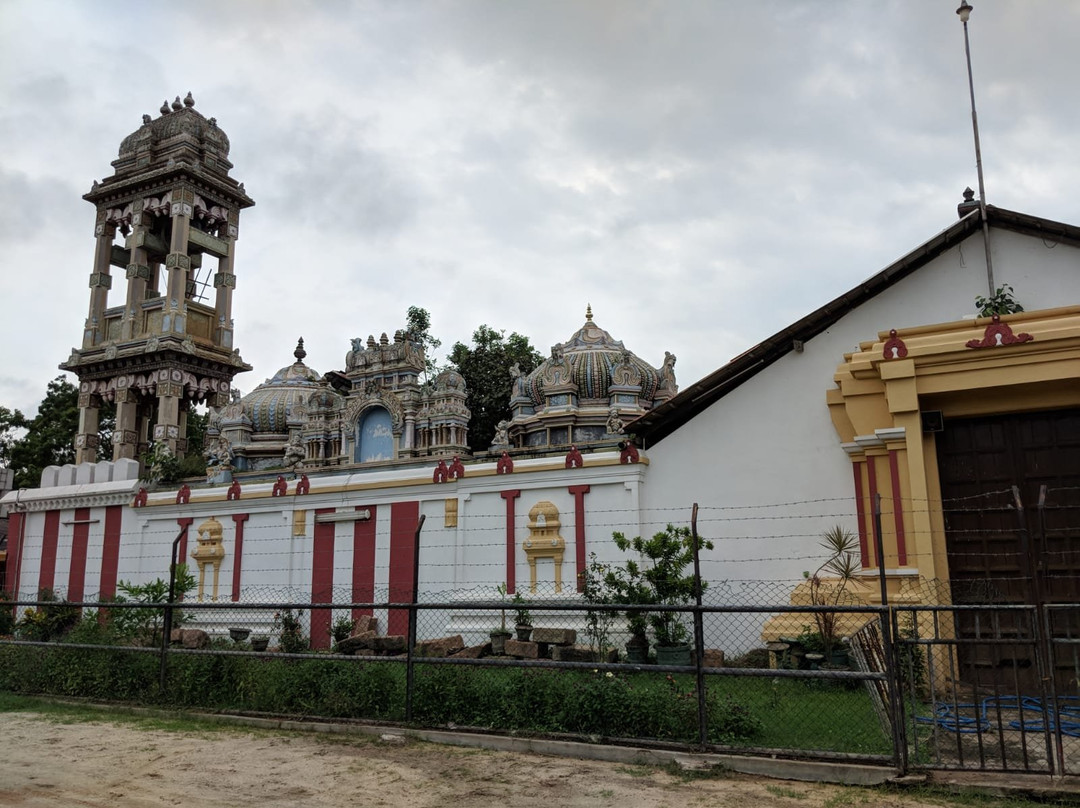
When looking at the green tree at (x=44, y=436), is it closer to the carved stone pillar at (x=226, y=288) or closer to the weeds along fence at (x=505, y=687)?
the carved stone pillar at (x=226, y=288)

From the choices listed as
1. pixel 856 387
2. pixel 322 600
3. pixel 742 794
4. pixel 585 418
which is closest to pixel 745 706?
pixel 742 794

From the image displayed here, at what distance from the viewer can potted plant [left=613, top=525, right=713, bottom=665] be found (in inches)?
508

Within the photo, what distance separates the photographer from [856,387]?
42.5 ft

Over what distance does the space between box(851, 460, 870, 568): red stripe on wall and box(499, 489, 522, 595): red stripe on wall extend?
19.8ft

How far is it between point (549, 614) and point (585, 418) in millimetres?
10346

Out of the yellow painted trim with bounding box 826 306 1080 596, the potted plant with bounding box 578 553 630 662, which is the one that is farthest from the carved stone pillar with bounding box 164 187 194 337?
the yellow painted trim with bounding box 826 306 1080 596

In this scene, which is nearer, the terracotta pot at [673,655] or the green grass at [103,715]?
the green grass at [103,715]

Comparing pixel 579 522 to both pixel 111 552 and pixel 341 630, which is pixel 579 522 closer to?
pixel 341 630

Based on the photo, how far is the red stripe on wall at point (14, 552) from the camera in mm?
22109

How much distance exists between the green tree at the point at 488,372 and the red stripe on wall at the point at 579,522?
2201cm

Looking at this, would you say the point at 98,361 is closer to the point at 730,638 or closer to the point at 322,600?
the point at 322,600

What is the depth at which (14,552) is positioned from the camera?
73.5 ft

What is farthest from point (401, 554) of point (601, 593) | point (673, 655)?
point (673, 655)

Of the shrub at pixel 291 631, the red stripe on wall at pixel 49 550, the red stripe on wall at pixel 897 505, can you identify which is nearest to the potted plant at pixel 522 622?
the shrub at pixel 291 631
